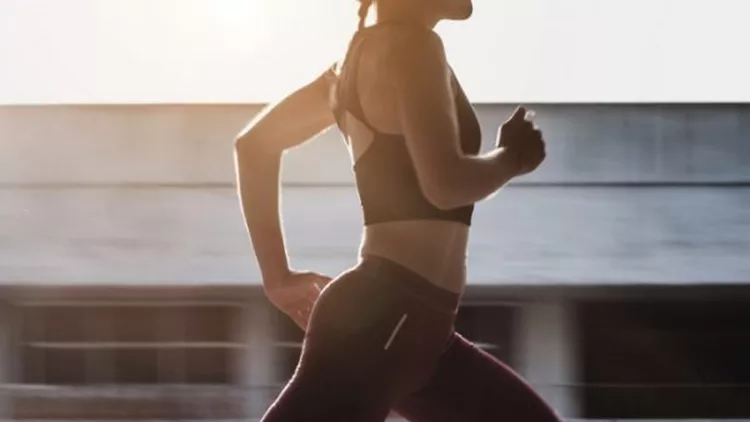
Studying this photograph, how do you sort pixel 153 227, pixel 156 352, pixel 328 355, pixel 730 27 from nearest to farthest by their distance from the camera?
pixel 328 355 → pixel 730 27 → pixel 156 352 → pixel 153 227

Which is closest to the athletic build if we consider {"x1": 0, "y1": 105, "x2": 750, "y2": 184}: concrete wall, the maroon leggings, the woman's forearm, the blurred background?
the maroon leggings

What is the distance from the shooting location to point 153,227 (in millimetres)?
2592

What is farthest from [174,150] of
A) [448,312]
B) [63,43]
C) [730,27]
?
[448,312]

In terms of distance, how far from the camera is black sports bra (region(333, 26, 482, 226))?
3.09 ft

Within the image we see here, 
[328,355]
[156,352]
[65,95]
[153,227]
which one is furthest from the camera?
[153,227]

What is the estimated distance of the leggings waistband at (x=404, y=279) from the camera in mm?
947

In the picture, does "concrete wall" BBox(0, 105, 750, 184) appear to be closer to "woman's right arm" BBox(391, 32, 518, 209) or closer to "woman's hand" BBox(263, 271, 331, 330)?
"woman's hand" BBox(263, 271, 331, 330)

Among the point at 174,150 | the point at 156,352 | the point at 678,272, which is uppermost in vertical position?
the point at 174,150

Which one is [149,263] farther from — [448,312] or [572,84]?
[448,312]

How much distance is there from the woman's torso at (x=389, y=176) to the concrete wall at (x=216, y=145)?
1.33 meters

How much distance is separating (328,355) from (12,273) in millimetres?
1687

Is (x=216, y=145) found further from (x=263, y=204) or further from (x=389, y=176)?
(x=389, y=176)

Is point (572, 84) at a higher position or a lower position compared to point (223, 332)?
higher

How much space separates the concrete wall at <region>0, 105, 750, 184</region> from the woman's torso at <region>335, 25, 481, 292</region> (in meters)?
1.33
